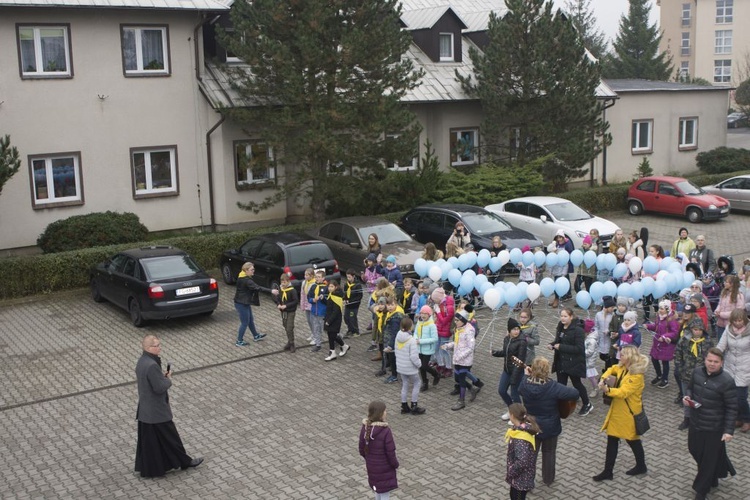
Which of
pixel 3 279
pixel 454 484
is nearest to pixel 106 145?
pixel 3 279

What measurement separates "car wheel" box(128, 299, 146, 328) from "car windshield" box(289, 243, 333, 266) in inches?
131

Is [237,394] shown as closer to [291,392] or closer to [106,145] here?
[291,392]

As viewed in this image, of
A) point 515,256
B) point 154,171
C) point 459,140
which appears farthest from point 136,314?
point 459,140

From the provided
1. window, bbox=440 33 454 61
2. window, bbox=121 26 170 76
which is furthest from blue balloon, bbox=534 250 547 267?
window, bbox=440 33 454 61

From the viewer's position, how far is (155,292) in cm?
1673

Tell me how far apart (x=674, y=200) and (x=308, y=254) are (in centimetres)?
1614

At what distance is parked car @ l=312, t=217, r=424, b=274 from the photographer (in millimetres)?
19938

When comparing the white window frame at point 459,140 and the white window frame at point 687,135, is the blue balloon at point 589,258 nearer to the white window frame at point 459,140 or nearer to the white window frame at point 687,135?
the white window frame at point 459,140

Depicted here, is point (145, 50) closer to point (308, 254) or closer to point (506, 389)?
point (308, 254)

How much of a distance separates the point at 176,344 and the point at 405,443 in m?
6.53

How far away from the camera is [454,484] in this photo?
398 inches

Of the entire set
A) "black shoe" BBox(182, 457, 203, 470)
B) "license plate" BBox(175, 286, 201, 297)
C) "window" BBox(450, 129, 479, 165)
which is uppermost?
"window" BBox(450, 129, 479, 165)

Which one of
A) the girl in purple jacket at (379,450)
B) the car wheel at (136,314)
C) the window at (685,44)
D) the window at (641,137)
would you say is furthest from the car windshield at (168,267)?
the window at (685,44)

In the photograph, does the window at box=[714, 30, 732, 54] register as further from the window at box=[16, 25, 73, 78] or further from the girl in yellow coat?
the girl in yellow coat
